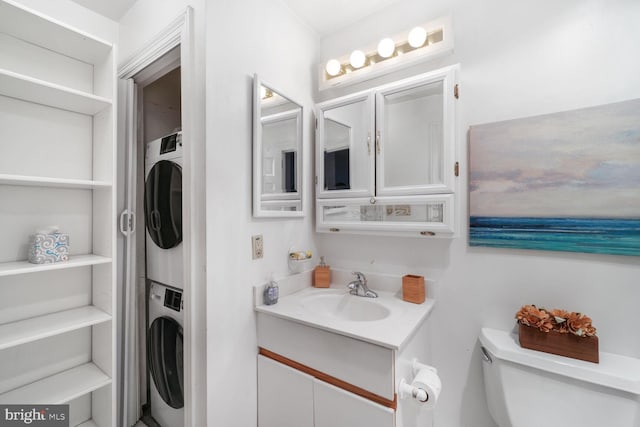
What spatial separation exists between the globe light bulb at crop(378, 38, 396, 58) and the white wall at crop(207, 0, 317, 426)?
564 millimetres

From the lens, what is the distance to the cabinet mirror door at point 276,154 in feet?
4.29

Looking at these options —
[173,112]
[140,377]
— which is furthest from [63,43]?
[140,377]

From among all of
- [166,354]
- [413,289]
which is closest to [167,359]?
[166,354]

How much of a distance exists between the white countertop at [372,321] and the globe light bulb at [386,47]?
1.31m

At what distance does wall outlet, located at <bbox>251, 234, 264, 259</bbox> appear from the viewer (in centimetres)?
132

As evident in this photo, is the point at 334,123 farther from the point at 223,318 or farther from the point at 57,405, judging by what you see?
the point at 57,405

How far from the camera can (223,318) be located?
1.18 meters

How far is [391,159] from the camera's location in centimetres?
142

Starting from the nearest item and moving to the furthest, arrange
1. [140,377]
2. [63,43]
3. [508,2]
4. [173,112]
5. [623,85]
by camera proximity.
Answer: [623,85], [63,43], [508,2], [140,377], [173,112]

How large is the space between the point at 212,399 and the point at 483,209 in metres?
1.47

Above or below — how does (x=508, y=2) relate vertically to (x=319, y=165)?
above

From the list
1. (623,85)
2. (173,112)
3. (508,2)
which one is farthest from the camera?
(173,112)

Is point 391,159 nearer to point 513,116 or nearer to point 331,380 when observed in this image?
point 513,116

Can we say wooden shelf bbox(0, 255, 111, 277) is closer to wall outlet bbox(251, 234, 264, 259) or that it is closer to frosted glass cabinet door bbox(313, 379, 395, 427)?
wall outlet bbox(251, 234, 264, 259)
